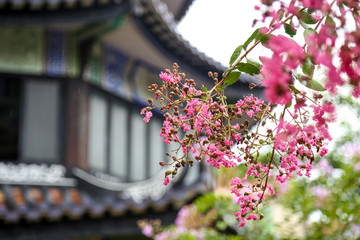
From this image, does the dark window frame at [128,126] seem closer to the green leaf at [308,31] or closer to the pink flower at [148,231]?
the pink flower at [148,231]

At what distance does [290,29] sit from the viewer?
125cm

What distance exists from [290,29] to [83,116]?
16.0 feet

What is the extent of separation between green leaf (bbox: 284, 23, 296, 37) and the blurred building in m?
3.81

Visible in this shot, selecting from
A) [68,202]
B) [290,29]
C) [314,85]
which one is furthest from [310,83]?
[68,202]

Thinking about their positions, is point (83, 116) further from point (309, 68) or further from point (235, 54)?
point (309, 68)

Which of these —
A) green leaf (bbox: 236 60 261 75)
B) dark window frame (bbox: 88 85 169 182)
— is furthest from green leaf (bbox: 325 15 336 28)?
dark window frame (bbox: 88 85 169 182)

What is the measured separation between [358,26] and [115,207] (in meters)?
4.22

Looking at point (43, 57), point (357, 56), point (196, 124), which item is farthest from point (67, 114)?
point (357, 56)

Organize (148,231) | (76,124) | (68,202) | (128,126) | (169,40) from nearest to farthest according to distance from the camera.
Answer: (148,231)
(68,202)
(76,124)
(169,40)
(128,126)

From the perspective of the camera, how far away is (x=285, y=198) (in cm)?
474


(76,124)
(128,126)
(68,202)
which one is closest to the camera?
(68,202)

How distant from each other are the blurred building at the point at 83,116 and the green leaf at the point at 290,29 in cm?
381

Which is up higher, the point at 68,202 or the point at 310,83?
the point at 310,83

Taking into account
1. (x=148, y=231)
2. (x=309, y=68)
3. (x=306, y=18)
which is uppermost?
(x=306, y=18)
